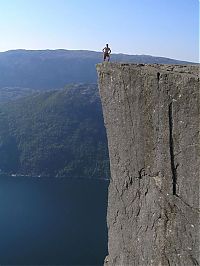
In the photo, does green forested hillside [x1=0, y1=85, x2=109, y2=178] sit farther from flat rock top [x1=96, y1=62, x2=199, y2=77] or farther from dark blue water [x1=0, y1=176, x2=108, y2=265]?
flat rock top [x1=96, y1=62, x2=199, y2=77]

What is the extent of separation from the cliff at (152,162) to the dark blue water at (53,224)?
53.1 metres

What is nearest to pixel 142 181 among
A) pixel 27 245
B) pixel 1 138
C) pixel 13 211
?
pixel 27 245

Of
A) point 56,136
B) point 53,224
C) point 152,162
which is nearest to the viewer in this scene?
point 152,162

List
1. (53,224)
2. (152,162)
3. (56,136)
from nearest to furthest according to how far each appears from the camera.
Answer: (152,162) < (53,224) < (56,136)

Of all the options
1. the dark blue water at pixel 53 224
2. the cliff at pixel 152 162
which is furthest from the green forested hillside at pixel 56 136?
the cliff at pixel 152 162

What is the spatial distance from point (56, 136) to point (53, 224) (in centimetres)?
6793

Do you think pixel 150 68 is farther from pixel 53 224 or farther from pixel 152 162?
pixel 53 224

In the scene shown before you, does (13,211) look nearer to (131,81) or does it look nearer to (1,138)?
(1,138)

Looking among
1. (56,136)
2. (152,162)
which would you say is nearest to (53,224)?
(56,136)

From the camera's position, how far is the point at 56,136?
462ft

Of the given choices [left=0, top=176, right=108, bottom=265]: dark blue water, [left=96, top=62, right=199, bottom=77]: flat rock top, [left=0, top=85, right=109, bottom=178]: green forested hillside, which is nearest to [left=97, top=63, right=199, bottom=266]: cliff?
[left=96, top=62, right=199, bottom=77]: flat rock top

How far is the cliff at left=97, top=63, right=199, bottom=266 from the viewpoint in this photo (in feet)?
16.2

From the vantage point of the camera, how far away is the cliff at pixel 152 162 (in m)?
4.93

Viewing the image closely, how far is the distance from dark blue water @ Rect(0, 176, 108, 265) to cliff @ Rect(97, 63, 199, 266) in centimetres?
5314
